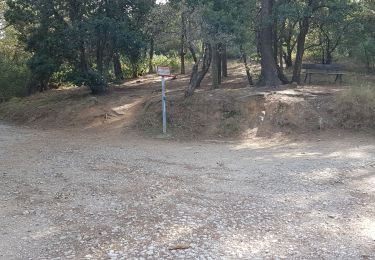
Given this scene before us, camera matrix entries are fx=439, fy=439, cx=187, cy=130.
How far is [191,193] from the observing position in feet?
22.8

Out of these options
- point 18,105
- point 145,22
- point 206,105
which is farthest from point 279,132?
point 18,105

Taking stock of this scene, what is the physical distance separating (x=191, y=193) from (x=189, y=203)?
0.52 metres

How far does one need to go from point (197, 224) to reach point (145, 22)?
44.5 feet

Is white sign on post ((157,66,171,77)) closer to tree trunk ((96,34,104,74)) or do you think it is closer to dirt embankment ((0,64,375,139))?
dirt embankment ((0,64,375,139))

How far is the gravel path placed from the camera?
4.90 meters

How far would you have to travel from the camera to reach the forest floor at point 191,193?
4.96 meters

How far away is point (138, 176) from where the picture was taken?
8031mm

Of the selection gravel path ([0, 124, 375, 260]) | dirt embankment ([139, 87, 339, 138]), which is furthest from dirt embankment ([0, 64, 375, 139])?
gravel path ([0, 124, 375, 260])

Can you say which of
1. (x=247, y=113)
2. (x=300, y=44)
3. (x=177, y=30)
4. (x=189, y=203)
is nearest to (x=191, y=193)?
(x=189, y=203)

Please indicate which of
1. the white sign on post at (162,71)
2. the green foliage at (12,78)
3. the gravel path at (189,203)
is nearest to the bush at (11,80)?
the green foliage at (12,78)

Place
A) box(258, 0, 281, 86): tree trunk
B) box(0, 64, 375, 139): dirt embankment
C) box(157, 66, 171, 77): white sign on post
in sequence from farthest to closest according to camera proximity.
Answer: box(258, 0, 281, 86): tree trunk → box(0, 64, 375, 139): dirt embankment → box(157, 66, 171, 77): white sign on post

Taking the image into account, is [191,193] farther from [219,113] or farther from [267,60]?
[267,60]

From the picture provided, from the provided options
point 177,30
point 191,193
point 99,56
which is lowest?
point 191,193

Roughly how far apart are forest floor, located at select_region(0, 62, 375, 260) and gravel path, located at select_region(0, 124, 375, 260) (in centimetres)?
2
